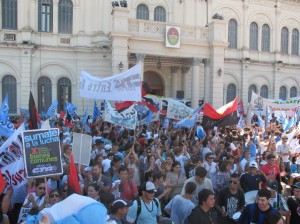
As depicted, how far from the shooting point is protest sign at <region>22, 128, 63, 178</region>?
5.64 metres

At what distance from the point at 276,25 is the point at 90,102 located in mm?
17046

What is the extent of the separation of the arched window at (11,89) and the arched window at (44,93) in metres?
1.50

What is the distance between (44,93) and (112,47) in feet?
19.7

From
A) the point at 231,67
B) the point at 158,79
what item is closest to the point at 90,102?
the point at 158,79

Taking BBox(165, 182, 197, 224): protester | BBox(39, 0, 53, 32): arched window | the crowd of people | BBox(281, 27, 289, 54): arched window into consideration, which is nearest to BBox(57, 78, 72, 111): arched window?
BBox(39, 0, 53, 32): arched window

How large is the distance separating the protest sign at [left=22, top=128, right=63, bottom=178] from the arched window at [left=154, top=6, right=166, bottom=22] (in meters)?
21.1

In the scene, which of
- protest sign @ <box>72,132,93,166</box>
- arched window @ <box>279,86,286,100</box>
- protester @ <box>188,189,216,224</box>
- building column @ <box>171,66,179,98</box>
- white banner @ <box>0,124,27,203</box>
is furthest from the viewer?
arched window @ <box>279,86,286,100</box>

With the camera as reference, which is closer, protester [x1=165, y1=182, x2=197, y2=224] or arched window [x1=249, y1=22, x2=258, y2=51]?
protester [x1=165, y1=182, x2=197, y2=224]

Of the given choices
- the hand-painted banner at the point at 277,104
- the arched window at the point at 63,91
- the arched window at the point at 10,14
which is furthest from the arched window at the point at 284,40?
the arched window at the point at 10,14

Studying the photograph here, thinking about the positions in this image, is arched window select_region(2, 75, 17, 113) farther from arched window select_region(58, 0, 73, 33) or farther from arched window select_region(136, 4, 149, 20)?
arched window select_region(136, 4, 149, 20)

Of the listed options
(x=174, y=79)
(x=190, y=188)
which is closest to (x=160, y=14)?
(x=174, y=79)

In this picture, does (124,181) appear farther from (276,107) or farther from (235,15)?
(235,15)

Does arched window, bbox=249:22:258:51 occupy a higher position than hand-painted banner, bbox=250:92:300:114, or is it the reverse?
arched window, bbox=249:22:258:51

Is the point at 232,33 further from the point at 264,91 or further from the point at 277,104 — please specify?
the point at 277,104
